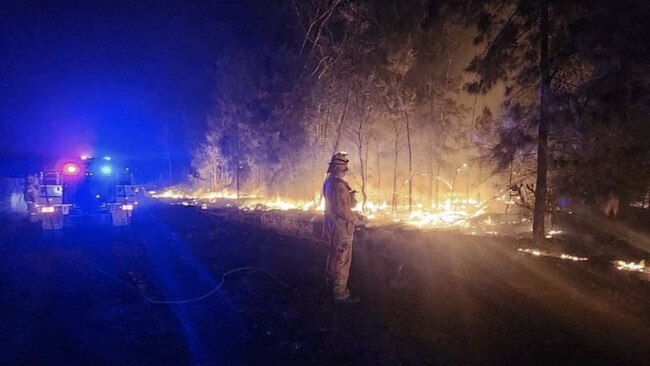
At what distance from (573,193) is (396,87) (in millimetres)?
11204

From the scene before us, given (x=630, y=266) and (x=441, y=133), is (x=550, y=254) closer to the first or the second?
(x=630, y=266)

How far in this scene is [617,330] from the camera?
6363mm

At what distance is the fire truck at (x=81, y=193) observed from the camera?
50.5 feet

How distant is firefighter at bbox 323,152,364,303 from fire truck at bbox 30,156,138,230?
11.7 metres

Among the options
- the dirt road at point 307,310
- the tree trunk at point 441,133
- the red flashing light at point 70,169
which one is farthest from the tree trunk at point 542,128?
the red flashing light at point 70,169

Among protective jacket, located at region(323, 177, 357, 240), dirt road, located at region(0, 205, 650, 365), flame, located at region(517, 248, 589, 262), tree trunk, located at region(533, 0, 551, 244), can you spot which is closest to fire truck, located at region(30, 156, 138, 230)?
dirt road, located at region(0, 205, 650, 365)

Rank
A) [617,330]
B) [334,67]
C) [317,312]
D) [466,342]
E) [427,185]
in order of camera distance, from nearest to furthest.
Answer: [466,342], [617,330], [317,312], [334,67], [427,185]

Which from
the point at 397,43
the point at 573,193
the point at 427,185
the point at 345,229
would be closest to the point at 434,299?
the point at 345,229

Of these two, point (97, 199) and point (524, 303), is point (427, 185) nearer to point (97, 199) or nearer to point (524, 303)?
point (97, 199)

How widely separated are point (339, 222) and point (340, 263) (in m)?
0.70

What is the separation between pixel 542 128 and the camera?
12.0 metres

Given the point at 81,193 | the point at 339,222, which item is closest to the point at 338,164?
the point at 339,222

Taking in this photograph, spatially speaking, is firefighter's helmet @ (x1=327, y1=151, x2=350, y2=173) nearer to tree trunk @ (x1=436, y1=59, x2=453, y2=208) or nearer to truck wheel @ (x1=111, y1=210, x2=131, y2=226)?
truck wheel @ (x1=111, y1=210, x2=131, y2=226)

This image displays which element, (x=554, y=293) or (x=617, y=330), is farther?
(x=554, y=293)
